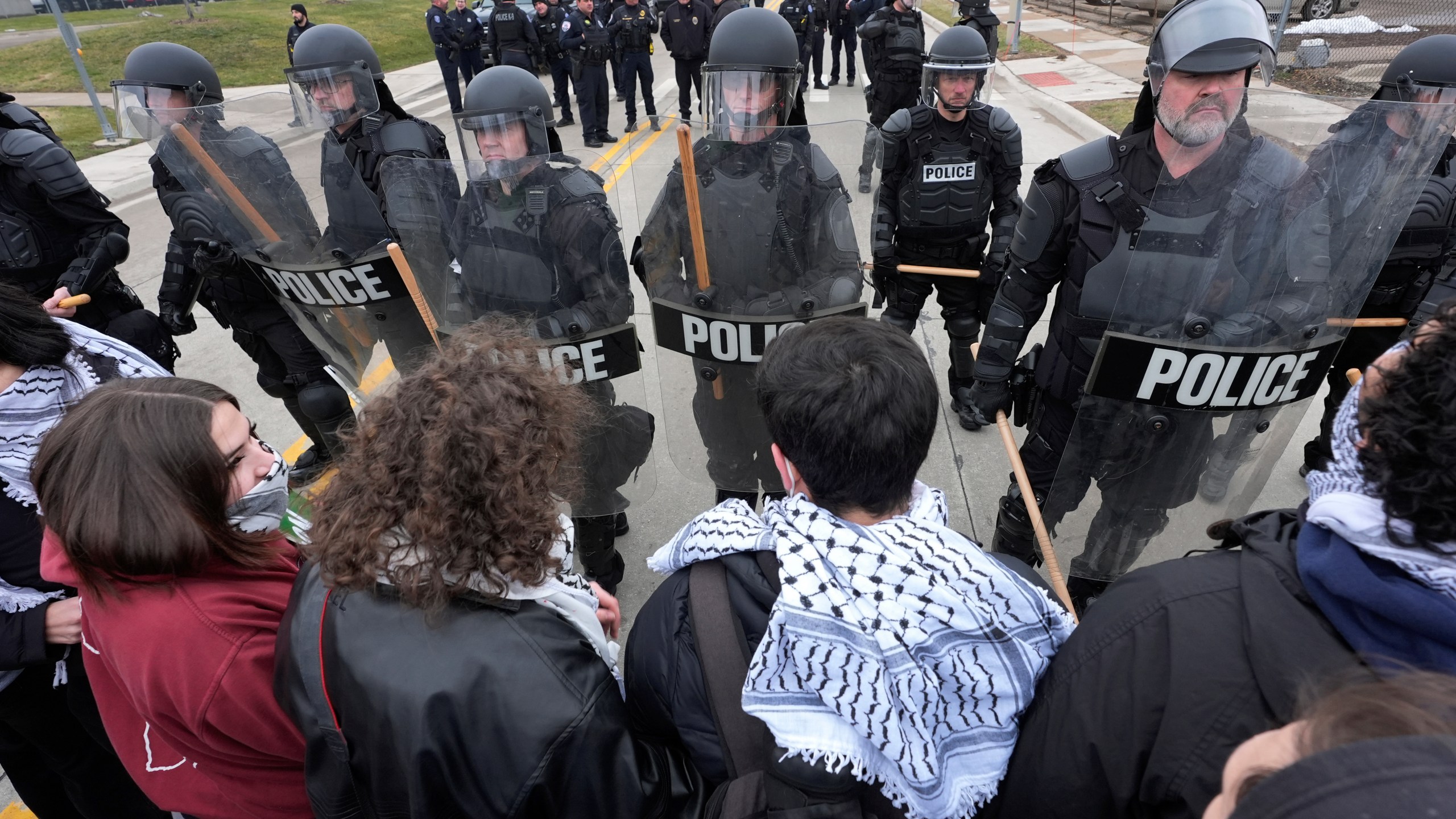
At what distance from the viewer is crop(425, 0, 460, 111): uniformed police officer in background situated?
11.1 metres

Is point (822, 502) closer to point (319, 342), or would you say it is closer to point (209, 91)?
point (319, 342)

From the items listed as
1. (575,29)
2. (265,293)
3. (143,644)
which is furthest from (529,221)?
(575,29)

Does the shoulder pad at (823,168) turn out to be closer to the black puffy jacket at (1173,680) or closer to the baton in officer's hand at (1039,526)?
the baton in officer's hand at (1039,526)

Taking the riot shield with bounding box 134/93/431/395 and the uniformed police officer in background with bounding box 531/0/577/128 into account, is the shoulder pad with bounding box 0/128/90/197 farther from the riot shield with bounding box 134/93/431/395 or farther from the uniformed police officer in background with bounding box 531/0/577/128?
the uniformed police officer in background with bounding box 531/0/577/128

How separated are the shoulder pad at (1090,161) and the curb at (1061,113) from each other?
20.7 ft

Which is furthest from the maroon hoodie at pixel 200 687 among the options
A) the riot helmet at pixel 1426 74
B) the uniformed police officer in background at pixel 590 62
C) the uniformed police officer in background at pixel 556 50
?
the uniformed police officer in background at pixel 556 50

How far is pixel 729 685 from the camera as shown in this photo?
1084mm

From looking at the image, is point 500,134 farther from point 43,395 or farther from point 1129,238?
point 1129,238

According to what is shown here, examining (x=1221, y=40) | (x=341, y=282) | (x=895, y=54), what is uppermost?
(x=1221, y=40)

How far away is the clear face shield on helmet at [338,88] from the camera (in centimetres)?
330

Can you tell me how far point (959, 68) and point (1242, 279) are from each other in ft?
7.68

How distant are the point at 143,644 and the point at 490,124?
1.86 metres

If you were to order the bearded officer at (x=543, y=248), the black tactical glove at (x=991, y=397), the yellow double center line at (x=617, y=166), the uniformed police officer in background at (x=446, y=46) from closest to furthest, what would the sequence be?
the yellow double center line at (x=617, y=166) < the bearded officer at (x=543, y=248) < the black tactical glove at (x=991, y=397) < the uniformed police officer in background at (x=446, y=46)

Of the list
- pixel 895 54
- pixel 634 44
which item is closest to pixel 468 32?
pixel 634 44
